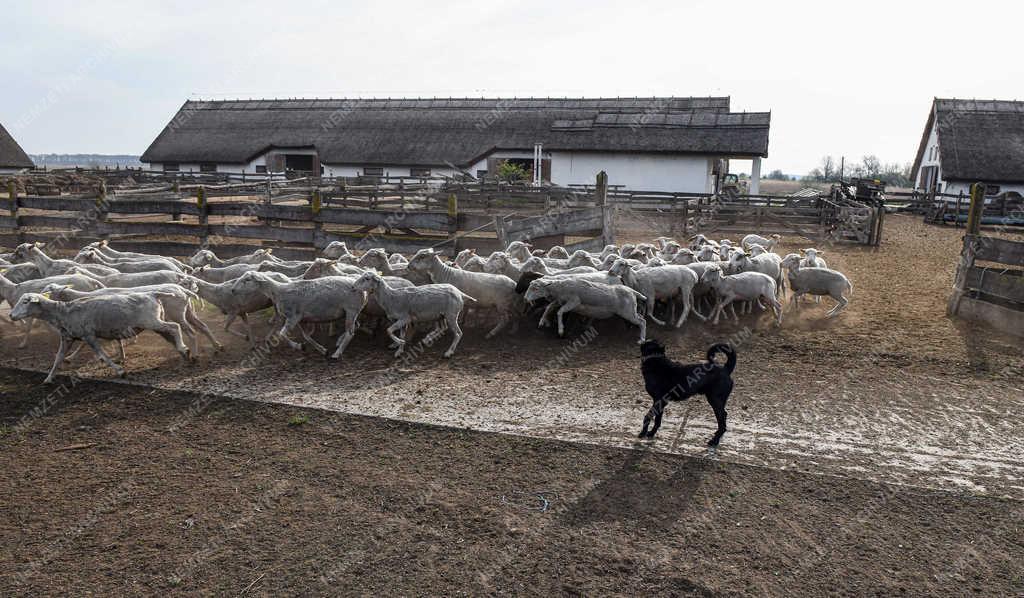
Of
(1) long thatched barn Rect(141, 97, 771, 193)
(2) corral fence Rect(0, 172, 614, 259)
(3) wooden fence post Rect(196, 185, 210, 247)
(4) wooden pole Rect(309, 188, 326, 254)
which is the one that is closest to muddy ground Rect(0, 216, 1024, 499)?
(4) wooden pole Rect(309, 188, 326, 254)

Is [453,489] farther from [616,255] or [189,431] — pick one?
[616,255]

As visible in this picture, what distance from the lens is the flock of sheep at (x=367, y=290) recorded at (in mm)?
8016

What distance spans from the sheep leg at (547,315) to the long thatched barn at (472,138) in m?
24.1

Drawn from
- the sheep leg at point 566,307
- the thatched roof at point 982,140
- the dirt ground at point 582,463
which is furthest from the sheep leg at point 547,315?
the thatched roof at point 982,140

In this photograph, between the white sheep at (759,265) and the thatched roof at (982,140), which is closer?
the white sheep at (759,265)

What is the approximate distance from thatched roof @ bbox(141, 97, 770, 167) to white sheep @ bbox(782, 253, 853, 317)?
2105 centimetres

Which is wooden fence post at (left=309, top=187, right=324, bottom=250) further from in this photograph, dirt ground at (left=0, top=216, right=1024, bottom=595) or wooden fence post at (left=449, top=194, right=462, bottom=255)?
dirt ground at (left=0, top=216, right=1024, bottom=595)

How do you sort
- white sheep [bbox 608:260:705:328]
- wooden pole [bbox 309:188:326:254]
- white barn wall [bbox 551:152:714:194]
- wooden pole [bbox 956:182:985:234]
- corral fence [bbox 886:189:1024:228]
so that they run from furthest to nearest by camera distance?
white barn wall [bbox 551:152:714:194] → corral fence [bbox 886:189:1024:228] → wooden pole [bbox 309:188:326:254] → wooden pole [bbox 956:182:985:234] → white sheep [bbox 608:260:705:328]

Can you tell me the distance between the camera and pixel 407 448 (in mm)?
6184

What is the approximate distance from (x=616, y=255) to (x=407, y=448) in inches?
263

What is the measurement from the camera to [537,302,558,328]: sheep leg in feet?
31.7

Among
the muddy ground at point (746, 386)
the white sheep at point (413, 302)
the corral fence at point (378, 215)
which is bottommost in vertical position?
the muddy ground at point (746, 386)

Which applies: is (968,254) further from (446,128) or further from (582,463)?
(446,128)

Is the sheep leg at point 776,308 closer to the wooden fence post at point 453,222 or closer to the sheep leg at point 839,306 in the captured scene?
the sheep leg at point 839,306
